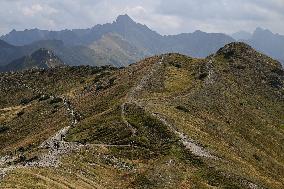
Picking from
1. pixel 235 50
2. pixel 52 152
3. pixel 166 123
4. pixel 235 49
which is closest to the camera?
pixel 52 152

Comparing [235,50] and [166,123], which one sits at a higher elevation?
[235,50]

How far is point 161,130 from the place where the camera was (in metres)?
86.8

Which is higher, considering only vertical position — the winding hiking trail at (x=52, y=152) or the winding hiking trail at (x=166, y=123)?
the winding hiking trail at (x=166, y=123)

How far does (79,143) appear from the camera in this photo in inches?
3290

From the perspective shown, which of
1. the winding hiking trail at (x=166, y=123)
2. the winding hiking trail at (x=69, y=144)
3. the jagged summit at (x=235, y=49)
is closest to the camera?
the winding hiking trail at (x=69, y=144)

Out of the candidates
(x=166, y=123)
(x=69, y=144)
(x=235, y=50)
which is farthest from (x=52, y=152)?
(x=235, y=50)

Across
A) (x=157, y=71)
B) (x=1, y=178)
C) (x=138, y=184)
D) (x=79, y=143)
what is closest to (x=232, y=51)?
(x=157, y=71)

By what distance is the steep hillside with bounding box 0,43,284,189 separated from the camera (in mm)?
66188

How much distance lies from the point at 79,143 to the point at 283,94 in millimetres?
93334

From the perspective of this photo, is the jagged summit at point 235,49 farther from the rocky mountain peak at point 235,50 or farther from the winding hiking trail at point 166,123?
the winding hiking trail at point 166,123

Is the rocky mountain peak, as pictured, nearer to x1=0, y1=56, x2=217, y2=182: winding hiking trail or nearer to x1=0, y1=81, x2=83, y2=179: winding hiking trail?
x1=0, y1=56, x2=217, y2=182: winding hiking trail

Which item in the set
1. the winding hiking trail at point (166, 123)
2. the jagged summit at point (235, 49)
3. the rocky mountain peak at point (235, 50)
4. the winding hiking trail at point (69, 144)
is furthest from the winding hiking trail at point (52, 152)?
the jagged summit at point (235, 49)

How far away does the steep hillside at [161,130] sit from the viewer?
6619 centimetres

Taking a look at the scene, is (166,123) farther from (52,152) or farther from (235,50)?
(235,50)
